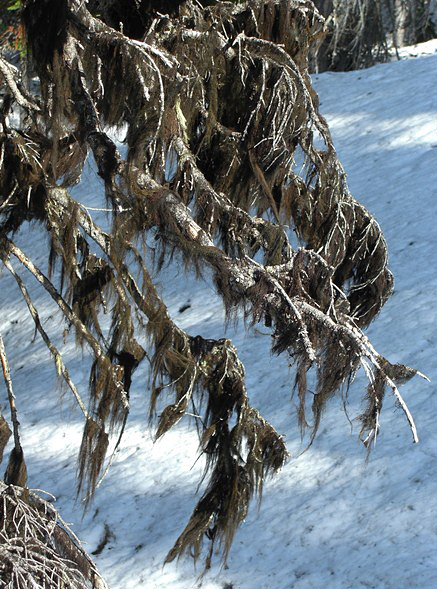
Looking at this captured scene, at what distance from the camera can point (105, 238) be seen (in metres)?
3.56

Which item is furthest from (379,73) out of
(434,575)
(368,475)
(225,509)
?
(225,509)

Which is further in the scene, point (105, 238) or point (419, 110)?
point (419, 110)

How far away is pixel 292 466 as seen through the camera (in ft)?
18.9

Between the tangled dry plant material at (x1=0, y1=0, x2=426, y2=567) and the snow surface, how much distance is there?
35 cm

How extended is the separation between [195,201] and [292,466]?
8.89ft

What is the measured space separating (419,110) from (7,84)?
7500mm

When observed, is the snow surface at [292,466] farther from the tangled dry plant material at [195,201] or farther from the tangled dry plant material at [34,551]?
the tangled dry plant material at [34,551]

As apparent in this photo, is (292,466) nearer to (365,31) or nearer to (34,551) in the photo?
(34,551)

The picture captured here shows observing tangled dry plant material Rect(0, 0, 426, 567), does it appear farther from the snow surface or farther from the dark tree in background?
the dark tree in background

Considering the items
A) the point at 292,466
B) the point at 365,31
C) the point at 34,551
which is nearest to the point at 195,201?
the point at 34,551

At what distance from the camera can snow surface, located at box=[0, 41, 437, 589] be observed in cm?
500

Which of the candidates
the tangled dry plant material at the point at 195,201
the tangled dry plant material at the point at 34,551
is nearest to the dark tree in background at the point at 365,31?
the tangled dry plant material at the point at 195,201

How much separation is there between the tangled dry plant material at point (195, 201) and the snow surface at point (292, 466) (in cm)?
35

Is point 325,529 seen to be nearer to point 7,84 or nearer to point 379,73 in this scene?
point 7,84
